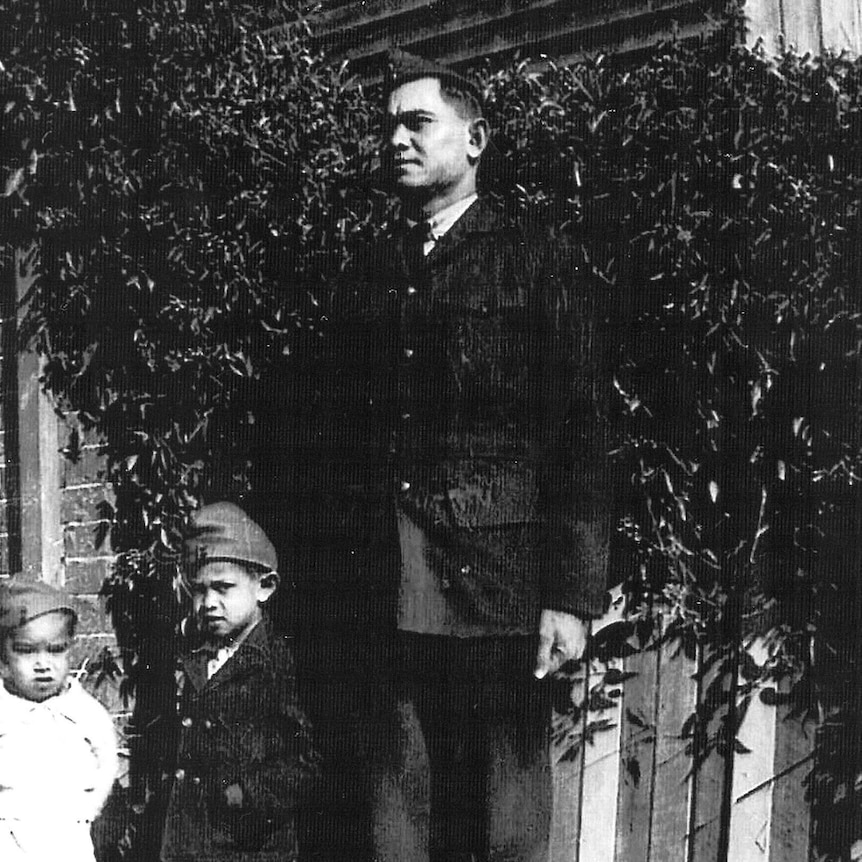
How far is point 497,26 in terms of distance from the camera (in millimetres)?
2357

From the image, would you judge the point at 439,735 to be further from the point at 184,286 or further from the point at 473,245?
the point at 184,286

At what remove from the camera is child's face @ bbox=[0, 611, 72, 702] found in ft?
8.41

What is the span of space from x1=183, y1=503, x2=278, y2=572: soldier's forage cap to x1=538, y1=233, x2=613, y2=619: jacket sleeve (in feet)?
2.63

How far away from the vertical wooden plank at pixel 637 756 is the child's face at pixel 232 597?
904 millimetres

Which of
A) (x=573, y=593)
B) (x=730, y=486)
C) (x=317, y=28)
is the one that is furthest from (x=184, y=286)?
(x=730, y=486)

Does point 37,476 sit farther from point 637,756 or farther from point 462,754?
point 637,756

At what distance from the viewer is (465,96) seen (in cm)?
216

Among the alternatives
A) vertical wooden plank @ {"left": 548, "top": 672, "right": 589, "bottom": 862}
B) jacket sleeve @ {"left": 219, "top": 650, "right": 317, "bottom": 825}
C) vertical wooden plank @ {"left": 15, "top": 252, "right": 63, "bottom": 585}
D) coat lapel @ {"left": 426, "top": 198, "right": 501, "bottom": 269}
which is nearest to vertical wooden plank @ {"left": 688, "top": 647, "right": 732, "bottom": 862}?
vertical wooden plank @ {"left": 548, "top": 672, "right": 589, "bottom": 862}

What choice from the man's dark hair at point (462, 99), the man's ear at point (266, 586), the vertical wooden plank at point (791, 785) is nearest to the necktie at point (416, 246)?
the man's dark hair at point (462, 99)

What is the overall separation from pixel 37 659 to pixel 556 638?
1330 mm

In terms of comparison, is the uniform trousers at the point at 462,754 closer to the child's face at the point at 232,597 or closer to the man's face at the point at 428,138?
the child's face at the point at 232,597

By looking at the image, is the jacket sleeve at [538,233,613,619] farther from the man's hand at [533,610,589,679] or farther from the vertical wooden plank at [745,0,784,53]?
the vertical wooden plank at [745,0,784,53]

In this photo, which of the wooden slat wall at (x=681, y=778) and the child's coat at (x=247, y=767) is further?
the child's coat at (x=247, y=767)

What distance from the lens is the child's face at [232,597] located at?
2559mm
